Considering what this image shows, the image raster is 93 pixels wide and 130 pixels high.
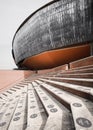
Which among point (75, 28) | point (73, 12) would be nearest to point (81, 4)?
point (73, 12)

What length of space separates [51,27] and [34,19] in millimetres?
3345

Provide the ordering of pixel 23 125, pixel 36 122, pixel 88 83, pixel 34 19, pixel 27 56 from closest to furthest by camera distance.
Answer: pixel 36 122, pixel 23 125, pixel 88 83, pixel 34 19, pixel 27 56

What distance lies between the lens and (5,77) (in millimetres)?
13570

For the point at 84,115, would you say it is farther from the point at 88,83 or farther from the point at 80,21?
the point at 80,21

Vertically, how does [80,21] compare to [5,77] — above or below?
above

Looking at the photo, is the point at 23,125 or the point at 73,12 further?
the point at 73,12

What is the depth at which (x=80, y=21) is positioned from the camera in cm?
1238

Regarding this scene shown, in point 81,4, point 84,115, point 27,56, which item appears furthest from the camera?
point 27,56

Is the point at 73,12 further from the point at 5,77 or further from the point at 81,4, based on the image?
the point at 5,77

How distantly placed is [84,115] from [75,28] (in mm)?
12449

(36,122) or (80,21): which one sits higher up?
(80,21)

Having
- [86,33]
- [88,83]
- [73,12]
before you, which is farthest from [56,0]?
[88,83]

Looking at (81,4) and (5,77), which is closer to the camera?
(81,4)

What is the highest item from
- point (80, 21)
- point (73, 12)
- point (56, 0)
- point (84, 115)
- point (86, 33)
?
point (56, 0)
